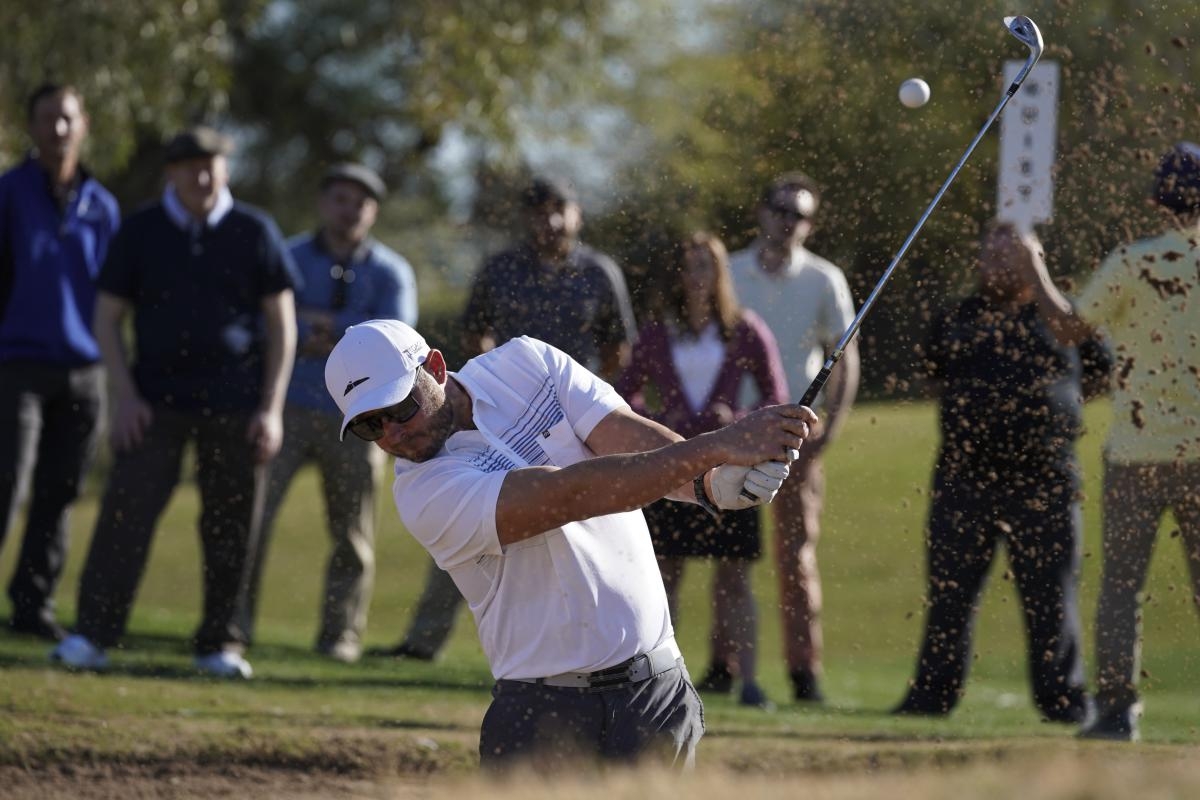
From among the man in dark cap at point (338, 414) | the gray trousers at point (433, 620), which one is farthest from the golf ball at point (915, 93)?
the gray trousers at point (433, 620)

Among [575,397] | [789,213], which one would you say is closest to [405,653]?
[789,213]

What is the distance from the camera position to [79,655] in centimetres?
740

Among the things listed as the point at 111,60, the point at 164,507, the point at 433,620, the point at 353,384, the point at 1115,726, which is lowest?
the point at 433,620

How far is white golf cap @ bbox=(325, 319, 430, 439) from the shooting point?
3.98 meters

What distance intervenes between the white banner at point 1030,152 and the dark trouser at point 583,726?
10.4 feet

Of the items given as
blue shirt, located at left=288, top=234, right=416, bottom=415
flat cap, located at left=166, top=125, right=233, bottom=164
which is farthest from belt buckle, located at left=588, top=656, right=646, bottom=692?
blue shirt, located at left=288, top=234, right=416, bottom=415

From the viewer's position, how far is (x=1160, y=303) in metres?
6.36

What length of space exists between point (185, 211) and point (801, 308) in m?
2.81

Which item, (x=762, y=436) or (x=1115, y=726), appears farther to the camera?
(x=1115, y=726)

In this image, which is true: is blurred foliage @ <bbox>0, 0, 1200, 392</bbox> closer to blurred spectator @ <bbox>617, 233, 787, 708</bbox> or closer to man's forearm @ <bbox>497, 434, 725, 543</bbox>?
blurred spectator @ <bbox>617, 233, 787, 708</bbox>

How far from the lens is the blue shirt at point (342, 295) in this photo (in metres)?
8.36

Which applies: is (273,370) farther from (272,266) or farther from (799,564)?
(799,564)

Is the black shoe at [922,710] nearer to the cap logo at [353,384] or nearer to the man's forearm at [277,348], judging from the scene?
the man's forearm at [277,348]

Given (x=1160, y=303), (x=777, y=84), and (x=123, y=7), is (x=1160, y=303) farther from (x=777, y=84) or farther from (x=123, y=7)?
(x=123, y=7)
